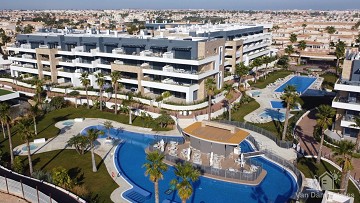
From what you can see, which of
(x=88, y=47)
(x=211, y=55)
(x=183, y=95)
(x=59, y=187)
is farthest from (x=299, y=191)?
(x=88, y=47)

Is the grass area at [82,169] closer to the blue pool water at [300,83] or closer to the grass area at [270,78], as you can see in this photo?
the grass area at [270,78]

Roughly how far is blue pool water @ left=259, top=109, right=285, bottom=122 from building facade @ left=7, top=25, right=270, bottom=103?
42.7ft

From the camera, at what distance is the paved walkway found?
4084cm

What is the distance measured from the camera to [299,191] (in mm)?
35250

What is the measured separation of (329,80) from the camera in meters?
88.0

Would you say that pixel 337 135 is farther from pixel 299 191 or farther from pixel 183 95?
pixel 183 95

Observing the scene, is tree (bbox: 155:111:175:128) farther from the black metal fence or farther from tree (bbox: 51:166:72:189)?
tree (bbox: 51:166:72:189)

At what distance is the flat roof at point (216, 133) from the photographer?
142ft

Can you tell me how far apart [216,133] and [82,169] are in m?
18.8

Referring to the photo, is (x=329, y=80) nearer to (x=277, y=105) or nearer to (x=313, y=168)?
(x=277, y=105)

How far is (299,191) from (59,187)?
2647 centimetres

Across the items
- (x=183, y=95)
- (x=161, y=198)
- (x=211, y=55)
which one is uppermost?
(x=211, y=55)

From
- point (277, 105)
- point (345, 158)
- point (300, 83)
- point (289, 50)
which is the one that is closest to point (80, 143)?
point (345, 158)

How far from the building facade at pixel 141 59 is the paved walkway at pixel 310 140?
2077 centimetres
